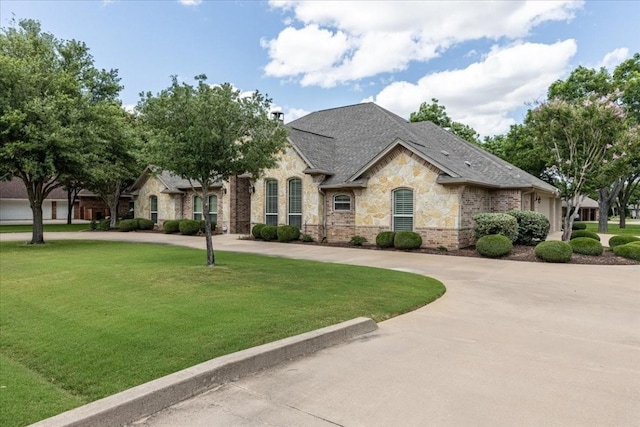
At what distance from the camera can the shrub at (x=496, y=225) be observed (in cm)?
1560

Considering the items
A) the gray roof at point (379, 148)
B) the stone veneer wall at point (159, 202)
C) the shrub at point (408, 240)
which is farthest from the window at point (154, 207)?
the shrub at point (408, 240)

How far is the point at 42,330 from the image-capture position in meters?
5.82

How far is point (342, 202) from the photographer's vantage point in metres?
19.6

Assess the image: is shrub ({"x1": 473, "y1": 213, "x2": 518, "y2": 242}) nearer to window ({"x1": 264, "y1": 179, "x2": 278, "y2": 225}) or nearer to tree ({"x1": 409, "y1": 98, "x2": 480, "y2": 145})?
window ({"x1": 264, "y1": 179, "x2": 278, "y2": 225})

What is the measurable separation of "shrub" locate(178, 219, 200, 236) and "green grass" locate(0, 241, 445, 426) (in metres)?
11.8

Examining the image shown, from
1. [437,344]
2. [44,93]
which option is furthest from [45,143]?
[437,344]

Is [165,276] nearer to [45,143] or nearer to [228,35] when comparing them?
[45,143]

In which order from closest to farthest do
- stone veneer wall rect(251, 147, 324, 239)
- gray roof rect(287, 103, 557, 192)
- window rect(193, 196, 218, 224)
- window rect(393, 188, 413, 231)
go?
window rect(393, 188, 413, 231), gray roof rect(287, 103, 557, 192), stone veneer wall rect(251, 147, 324, 239), window rect(193, 196, 218, 224)

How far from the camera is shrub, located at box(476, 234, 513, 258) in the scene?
564 inches

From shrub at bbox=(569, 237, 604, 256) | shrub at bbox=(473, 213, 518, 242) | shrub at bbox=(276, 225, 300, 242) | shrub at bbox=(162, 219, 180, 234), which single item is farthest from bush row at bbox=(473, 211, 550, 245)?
shrub at bbox=(162, 219, 180, 234)

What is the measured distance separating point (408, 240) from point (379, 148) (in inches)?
256

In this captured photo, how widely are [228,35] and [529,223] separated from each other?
16.1m

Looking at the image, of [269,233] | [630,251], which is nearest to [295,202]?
[269,233]

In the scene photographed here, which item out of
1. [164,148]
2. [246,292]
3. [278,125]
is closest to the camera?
[246,292]
